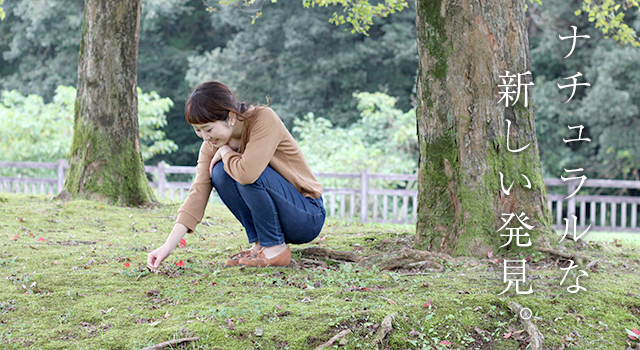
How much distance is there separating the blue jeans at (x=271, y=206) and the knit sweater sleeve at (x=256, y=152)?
0.10 meters

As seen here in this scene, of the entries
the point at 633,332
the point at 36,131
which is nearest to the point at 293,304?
the point at 633,332

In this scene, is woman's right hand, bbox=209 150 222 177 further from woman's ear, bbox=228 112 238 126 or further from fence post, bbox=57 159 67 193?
fence post, bbox=57 159 67 193

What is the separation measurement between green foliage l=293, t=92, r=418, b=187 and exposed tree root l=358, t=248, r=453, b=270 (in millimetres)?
9019

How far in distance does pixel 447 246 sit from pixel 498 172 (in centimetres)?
54

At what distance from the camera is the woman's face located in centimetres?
272

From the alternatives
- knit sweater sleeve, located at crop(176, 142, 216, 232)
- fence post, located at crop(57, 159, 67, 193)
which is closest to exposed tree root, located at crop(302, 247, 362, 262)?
knit sweater sleeve, located at crop(176, 142, 216, 232)

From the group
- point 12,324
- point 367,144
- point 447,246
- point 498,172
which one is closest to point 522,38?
point 498,172

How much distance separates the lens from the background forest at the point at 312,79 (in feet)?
41.5

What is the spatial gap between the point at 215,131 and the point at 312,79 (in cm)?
1489

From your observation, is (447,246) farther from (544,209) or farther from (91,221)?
(91,221)

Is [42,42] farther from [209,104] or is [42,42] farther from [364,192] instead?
[209,104]

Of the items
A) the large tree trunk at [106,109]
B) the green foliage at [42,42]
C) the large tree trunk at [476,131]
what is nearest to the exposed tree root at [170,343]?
the large tree trunk at [476,131]

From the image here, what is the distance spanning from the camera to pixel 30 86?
19.8m

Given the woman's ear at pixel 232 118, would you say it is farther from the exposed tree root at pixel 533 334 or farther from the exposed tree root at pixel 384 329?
the exposed tree root at pixel 533 334
